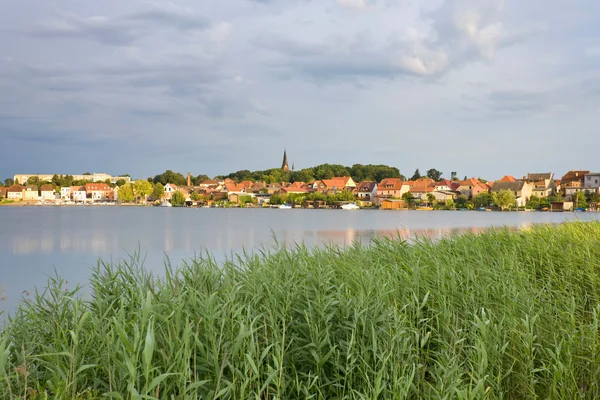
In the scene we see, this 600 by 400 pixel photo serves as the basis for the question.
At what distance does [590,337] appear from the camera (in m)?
4.70

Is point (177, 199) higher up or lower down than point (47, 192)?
lower down

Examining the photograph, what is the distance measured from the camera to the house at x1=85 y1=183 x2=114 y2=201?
17138 cm

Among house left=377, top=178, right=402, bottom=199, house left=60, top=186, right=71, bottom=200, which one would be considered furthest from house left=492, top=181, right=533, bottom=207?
house left=60, top=186, right=71, bottom=200

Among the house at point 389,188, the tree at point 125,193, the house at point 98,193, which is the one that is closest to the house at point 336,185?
the house at point 389,188

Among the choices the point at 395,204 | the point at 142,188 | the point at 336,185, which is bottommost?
the point at 395,204

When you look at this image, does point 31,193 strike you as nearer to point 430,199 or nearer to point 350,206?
point 350,206

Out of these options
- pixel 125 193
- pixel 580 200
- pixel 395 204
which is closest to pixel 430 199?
pixel 395 204

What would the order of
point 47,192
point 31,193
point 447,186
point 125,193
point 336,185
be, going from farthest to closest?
point 47,192 < point 31,193 < point 125,193 < point 336,185 < point 447,186

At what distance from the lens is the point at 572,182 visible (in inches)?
4656

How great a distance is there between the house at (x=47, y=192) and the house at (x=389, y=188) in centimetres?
11705

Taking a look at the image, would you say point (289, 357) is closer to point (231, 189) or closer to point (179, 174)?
point (231, 189)

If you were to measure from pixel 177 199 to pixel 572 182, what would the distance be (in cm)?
11243

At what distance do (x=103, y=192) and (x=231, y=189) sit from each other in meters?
46.6

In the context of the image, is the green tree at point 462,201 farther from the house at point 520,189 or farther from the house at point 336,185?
the house at point 336,185
